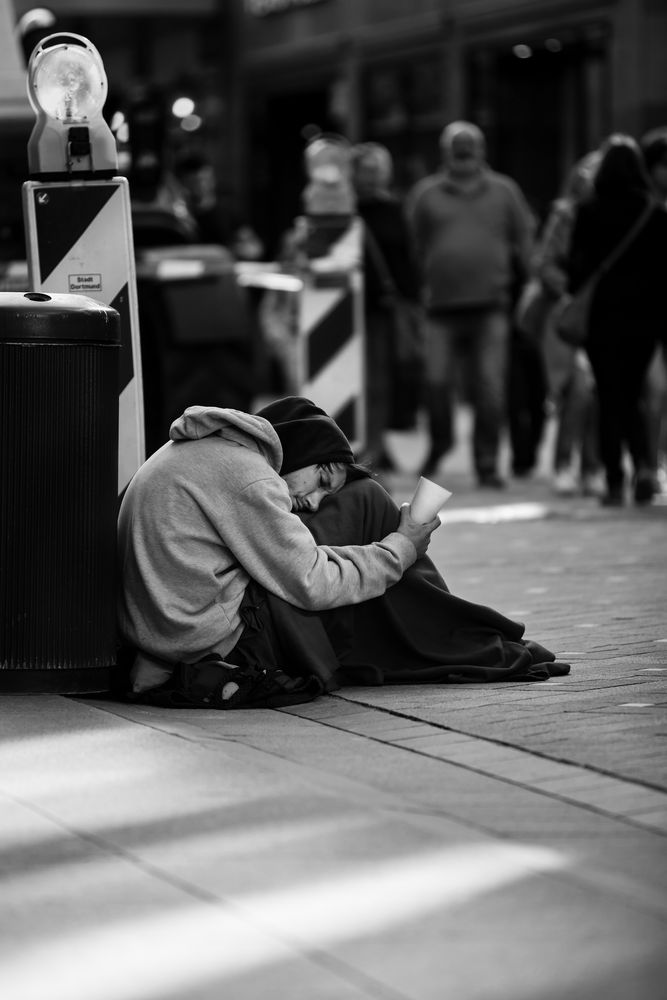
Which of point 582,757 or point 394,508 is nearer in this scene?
point 582,757

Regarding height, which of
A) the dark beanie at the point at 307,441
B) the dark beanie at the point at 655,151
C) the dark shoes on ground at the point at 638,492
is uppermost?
the dark beanie at the point at 655,151

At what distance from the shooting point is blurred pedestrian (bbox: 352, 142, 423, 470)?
40.0ft

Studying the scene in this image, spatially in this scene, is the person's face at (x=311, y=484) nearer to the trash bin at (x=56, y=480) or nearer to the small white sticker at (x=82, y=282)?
the trash bin at (x=56, y=480)

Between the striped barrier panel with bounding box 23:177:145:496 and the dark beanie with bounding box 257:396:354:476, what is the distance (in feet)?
2.79

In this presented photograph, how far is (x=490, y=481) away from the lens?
12359 millimetres

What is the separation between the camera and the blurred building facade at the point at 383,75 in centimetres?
2086

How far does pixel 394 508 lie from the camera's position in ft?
19.1

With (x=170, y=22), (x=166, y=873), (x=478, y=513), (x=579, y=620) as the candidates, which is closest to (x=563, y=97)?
(x=170, y=22)

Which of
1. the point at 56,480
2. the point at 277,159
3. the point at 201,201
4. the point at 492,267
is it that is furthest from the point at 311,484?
the point at 277,159

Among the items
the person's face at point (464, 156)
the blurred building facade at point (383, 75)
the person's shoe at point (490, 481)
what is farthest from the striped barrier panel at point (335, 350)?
the blurred building facade at point (383, 75)

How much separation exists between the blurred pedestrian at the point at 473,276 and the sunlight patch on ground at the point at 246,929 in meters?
8.59

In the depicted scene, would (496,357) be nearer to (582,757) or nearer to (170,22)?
(582,757)

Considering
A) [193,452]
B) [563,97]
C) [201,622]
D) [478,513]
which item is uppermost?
[563,97]

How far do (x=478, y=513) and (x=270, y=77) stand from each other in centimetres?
1817
